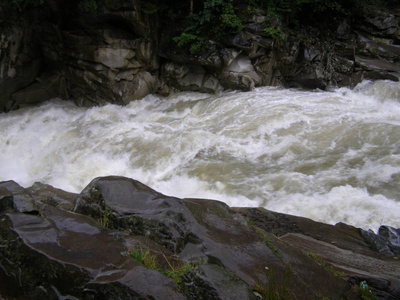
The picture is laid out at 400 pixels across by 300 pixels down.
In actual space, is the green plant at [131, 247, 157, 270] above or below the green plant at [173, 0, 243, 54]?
below

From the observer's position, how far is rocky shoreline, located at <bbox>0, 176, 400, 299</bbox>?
2170mm

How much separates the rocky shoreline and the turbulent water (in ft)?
5.22

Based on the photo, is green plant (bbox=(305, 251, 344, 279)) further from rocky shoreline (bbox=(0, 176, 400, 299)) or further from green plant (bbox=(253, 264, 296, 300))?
green plant (bbox=(253, 264, 296, 300))

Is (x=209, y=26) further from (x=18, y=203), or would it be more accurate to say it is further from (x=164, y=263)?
(x=164, y=263)

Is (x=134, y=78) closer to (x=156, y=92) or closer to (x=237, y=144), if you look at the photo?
(x=156, y=92)

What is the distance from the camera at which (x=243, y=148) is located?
24.1ft

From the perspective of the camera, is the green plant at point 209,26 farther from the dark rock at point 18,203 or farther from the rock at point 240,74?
the dark rock at point 18,203

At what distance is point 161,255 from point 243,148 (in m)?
5.02

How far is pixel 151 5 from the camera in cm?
1112

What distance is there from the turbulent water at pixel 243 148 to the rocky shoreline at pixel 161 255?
1.59m

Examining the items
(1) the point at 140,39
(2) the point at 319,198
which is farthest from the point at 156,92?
(2) the point at 319,198

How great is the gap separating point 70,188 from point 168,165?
2.19m

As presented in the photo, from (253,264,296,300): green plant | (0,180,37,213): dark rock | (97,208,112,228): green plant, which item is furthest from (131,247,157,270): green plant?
(0,180,37,213): dark rock

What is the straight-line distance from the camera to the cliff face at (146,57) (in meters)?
10.8
